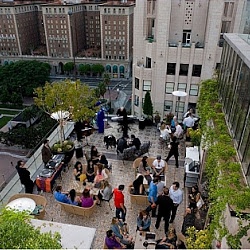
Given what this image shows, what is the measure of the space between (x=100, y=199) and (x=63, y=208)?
1.44 metres

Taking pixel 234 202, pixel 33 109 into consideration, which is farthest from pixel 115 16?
pixel 234 202

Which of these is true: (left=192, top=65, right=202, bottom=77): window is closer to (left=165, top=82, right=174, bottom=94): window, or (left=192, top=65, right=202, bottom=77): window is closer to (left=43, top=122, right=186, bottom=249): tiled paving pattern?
(left=165, top=82, right=174, bottom=94): window

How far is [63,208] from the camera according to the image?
9.96 metres

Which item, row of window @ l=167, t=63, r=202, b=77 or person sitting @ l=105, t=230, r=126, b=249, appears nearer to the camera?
person sitting @ l=105, t=230, r=126, b=249

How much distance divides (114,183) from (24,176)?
3.84m

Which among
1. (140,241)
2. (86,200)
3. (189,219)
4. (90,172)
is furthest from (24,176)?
(189,219)

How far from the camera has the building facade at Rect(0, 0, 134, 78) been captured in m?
68.9

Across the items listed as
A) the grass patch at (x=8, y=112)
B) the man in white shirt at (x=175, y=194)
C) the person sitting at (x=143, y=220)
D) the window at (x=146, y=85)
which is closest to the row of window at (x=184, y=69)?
the window at (x=146, y=85)

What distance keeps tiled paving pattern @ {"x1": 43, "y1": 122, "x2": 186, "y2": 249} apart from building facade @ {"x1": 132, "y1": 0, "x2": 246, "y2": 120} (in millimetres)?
8859

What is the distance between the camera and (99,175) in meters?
10.9

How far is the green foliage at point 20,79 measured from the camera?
55197 mm

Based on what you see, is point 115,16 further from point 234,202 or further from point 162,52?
point 234,202

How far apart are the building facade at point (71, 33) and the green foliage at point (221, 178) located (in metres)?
63.9

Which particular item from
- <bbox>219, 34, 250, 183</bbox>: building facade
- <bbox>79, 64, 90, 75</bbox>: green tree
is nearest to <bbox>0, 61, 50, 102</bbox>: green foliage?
<bbox>79, 64, 90, 75</bbox>: green tree
